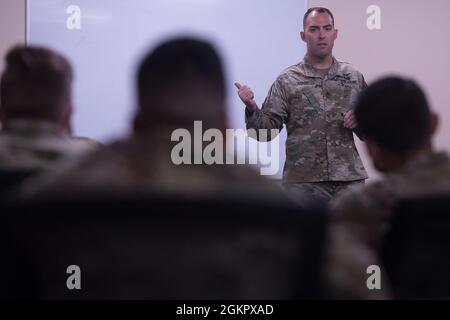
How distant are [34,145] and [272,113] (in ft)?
6.36

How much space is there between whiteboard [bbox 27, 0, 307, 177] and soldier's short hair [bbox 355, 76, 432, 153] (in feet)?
9.28

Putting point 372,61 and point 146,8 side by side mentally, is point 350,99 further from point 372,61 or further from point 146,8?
point 146,8

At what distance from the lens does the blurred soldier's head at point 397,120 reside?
1.30 meters

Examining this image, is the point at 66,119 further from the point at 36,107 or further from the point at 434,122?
the point at 434,122

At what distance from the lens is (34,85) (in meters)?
1.40

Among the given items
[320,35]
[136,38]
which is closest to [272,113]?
[320,35]

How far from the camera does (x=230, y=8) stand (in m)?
4.20

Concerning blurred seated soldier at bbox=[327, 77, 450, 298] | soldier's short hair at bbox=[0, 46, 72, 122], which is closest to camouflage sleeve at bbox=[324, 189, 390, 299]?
blurred seated soldier at bbox=[327, 77, 450, 298]

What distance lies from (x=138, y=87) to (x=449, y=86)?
12.9 feet

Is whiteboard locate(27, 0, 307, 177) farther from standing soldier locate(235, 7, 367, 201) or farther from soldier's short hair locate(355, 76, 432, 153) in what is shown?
soldier's short hair locate(355, 76, 432, 153)

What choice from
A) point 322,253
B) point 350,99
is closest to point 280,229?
point 322,253

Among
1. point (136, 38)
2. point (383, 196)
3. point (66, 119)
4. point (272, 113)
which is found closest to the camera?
point (383, 196)

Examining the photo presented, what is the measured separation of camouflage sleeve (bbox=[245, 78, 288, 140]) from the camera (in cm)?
309

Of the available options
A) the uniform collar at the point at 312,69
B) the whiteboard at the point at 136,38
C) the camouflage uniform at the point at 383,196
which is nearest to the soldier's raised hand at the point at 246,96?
the uniform collar at the point at 312,69
